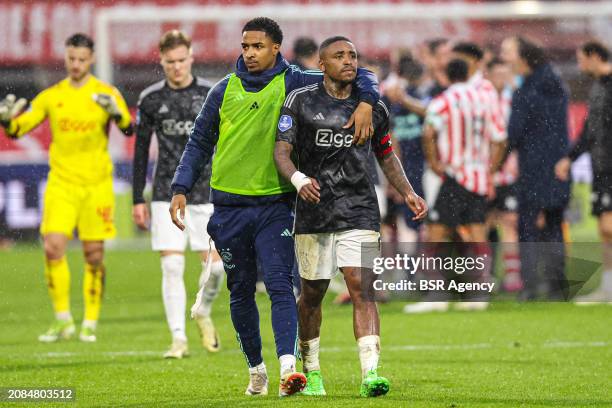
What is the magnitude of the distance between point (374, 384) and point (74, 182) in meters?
4.88

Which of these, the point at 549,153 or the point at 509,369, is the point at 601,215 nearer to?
the point at 549,153

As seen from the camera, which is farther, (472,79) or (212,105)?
(472,79)

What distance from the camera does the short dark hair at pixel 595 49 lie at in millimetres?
13992

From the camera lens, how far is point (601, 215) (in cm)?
1396

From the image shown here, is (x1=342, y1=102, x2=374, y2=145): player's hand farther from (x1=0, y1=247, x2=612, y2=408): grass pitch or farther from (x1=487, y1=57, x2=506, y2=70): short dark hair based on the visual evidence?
(x1=487, y1=57, x2=506, y2=70): short dark hair

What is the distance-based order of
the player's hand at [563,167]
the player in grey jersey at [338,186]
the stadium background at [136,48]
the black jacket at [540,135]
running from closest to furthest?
the player in grey jersey at [338,186]
the player's hand at [563,167]
the black jacket at [540,135]
the stadium background at [136,48]

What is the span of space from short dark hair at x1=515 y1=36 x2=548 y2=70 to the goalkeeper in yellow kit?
4470 millimetres

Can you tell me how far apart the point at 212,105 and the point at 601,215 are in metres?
6.80

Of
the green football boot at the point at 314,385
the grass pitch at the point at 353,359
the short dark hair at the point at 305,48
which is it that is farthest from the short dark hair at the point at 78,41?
the green football boot at the point at 314,385

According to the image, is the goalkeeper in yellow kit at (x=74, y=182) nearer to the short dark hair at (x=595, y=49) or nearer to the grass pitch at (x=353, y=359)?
the grass pitch at (x=353, y=359)

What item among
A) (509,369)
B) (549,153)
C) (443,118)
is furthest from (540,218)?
(509,369)

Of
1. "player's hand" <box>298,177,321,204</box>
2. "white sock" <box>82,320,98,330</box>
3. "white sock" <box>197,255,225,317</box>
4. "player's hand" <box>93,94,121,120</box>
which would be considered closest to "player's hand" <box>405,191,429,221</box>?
"player's hand" <box>298,177,321,204</box>

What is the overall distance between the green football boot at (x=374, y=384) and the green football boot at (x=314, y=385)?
0.38 metres

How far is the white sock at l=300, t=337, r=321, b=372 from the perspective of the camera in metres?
8.05
